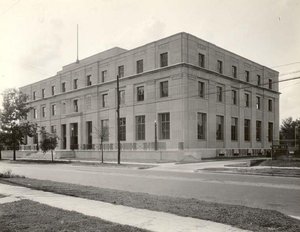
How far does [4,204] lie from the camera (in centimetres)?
970

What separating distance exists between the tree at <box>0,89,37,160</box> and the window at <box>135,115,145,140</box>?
16.7 m

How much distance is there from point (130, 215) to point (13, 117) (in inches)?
1778

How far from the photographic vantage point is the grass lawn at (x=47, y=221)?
6.76 meters

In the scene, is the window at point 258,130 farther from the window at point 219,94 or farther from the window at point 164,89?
the window at point 164,89

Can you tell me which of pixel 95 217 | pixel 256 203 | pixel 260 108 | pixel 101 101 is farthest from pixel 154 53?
pixel 95 217

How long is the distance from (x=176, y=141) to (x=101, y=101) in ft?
50.5

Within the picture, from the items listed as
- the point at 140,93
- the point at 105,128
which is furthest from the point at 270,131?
the point at 105,128

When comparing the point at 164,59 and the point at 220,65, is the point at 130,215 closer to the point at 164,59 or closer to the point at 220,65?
the point at 164,59

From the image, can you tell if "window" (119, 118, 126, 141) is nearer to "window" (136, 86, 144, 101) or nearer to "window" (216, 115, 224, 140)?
"window" (136, 86, 144, 101)

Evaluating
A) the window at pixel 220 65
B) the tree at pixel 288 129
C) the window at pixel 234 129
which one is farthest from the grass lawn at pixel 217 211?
the tree at pixel 288 129

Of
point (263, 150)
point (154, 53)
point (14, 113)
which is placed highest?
point (154, 53)

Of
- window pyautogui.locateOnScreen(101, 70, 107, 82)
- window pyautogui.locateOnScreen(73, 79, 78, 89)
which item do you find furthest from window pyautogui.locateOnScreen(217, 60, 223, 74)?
window pyautogui.locateOnScreen(73, 79, 78, 89)

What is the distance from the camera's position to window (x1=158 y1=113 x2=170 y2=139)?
40625mm

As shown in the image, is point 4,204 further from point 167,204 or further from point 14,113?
point 14,113
